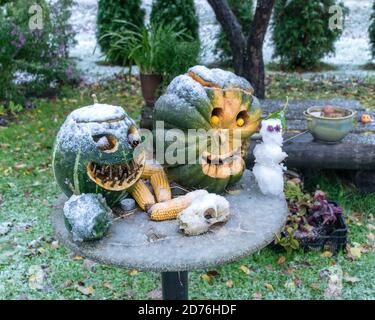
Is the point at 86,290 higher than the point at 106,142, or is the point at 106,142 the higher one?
the point at 106,142

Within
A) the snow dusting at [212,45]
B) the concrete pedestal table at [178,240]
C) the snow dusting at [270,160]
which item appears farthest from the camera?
the snow dusting at [212,45]

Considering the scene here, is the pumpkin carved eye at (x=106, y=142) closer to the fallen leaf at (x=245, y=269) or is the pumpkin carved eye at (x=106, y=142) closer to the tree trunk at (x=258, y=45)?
the fallen leaf at (x=245, y=269)

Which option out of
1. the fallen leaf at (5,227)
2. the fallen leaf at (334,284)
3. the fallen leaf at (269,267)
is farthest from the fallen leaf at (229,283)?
the fallen leaf at (5,227)

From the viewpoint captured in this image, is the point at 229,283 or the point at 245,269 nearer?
the point at 229,283

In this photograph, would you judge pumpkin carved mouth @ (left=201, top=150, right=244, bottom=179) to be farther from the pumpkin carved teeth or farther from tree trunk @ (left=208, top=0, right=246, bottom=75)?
tree trunk @ (left=208, top=0, right=246, bottom=75)

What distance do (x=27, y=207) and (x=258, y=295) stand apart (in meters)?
1.90

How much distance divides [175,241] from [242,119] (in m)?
0.63

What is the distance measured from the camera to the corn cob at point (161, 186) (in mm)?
2005

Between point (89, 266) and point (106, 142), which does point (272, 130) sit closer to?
point (106, 142)

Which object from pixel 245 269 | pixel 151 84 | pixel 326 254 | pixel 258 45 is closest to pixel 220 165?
pixel 245 269

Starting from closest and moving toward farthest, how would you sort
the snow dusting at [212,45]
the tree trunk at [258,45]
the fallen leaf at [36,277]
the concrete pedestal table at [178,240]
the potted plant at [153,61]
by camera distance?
the concrete pedestal table at [178,240], the fallen leaf at [36,277], the tree trunk at [258,45], the potted plant at [153,61], the snow dusting at [212,45]

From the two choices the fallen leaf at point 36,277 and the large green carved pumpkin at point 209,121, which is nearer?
the large green carved pumpkin at point 209,121

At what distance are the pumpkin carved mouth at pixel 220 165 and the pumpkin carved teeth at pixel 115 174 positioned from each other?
0.87 ft

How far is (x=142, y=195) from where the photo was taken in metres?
1.98
